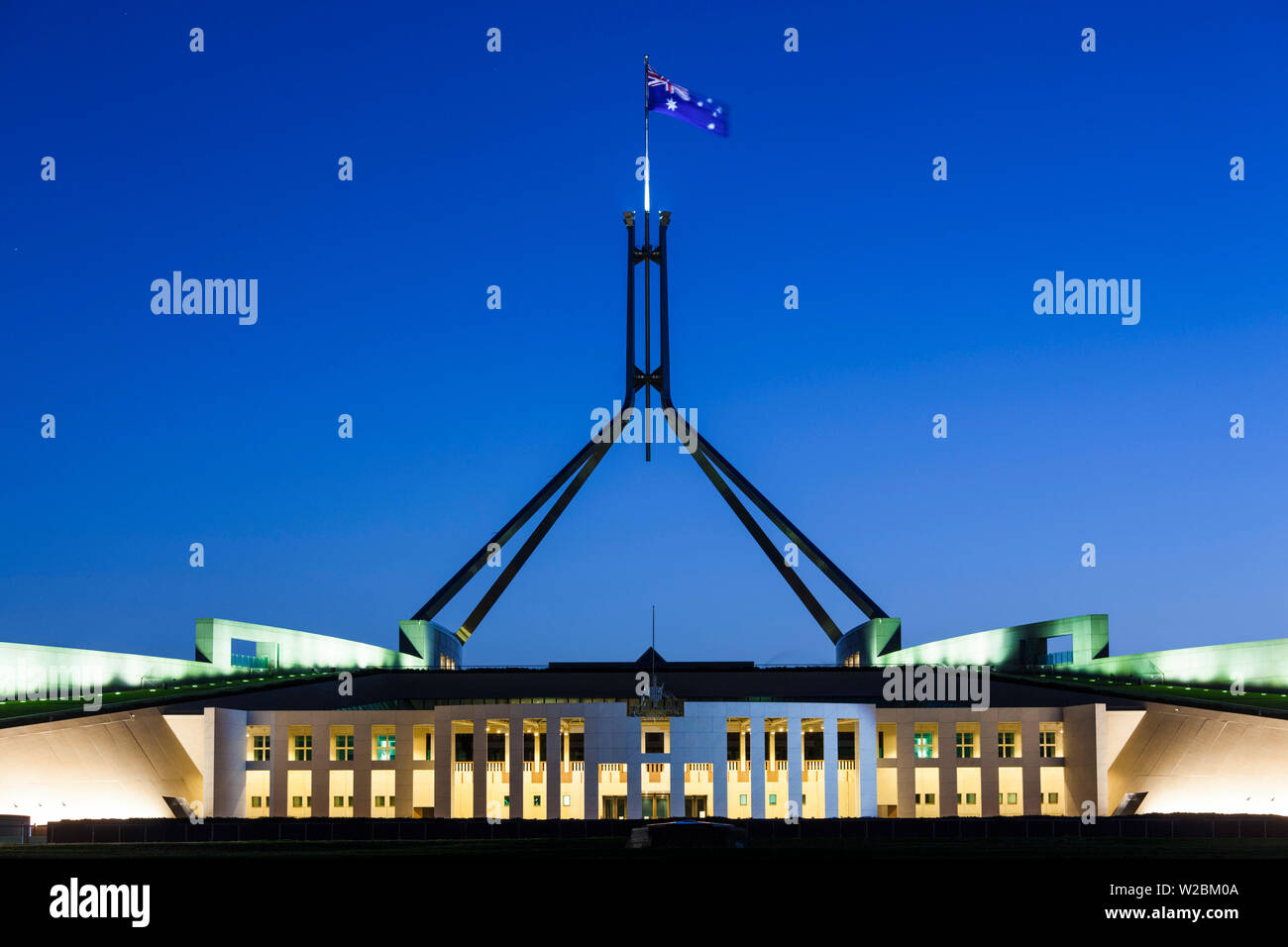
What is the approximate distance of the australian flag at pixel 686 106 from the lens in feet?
244

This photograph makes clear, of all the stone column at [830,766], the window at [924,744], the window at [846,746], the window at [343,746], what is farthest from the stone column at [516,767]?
the window at [924,744]

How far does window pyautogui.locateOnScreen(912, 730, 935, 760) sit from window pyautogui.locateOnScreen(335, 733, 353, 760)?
22936 mm

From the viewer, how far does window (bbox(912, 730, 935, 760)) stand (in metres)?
57.2

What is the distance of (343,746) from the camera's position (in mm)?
56656

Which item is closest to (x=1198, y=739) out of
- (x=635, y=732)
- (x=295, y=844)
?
(x=635, y=732)

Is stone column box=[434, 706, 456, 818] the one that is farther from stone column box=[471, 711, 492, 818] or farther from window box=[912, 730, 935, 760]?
window box=[912, 730, 935, 760]

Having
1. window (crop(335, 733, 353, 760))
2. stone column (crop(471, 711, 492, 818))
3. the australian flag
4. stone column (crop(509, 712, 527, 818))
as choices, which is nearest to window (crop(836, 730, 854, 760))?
stone column (crop(509, 712, 527, 818))

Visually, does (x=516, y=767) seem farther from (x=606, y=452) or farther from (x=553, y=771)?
(x=606, y=452)

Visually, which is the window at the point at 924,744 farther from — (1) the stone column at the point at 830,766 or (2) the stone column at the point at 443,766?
(2) the stone column at the point at 443,766

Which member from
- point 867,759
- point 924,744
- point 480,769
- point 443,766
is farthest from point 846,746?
point 443,766

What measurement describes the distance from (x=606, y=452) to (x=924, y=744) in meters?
38.7

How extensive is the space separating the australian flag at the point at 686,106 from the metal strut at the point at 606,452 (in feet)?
52.1
